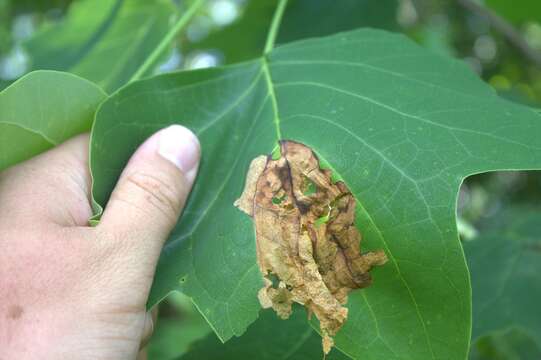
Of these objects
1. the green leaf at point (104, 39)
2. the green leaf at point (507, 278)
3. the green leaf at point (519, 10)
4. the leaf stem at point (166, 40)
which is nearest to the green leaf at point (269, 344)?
the green leaf at point (507, 278)

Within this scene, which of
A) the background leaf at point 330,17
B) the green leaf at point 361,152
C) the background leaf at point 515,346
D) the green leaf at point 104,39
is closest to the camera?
the green leaf at point 361,152

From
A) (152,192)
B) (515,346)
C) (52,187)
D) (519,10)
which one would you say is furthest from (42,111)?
(515,346)

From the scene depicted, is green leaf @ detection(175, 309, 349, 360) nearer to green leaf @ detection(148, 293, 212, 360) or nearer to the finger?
the finger

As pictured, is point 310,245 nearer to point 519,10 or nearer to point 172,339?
point 519,10

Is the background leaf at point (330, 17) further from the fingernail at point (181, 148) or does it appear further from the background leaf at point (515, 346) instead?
the background leaf at point (515, 346)

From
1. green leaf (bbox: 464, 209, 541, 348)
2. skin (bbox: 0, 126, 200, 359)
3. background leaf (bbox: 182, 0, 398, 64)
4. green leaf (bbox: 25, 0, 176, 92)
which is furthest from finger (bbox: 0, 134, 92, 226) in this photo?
background leaf (bbox: 182, 0, 398, 64)
